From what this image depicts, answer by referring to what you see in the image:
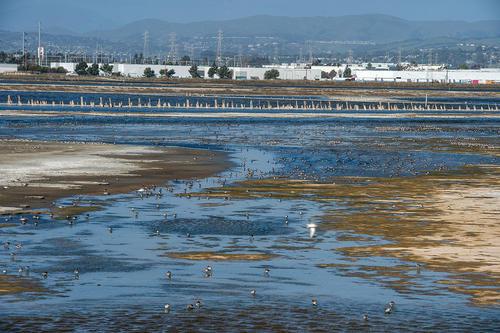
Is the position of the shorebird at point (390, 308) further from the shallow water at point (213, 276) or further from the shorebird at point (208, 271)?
the shorebird at point (208, 271)

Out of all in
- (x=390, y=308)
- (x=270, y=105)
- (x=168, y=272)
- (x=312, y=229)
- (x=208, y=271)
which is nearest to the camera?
(x=390, y=308)

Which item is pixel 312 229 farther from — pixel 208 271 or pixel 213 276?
pixel 213 276

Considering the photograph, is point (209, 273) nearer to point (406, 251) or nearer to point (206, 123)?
point (406, 251)

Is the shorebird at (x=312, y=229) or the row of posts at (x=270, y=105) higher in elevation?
the shorebird at (x=312, y=229)

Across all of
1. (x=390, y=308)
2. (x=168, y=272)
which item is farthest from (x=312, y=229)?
(x=390, y=308)

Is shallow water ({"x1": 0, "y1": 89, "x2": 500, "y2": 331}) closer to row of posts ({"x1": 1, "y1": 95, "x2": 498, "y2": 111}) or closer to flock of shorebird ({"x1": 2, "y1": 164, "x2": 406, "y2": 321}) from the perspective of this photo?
flock of shorebird ({"x1": 2, "y1": 164, "x2": 406, "y2": 321})

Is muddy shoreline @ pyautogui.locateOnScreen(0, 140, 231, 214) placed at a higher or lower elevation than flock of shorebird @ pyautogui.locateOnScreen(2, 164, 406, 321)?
lower

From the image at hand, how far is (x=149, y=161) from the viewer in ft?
167

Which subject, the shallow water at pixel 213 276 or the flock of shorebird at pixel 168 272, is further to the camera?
the flock of shorebird at pixel 168 272

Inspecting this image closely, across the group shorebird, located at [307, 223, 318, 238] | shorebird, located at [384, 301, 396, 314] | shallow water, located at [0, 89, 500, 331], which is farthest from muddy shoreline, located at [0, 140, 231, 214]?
shorebird, located at [384, 301, 396, 314]

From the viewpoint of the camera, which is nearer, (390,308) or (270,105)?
(390,308)

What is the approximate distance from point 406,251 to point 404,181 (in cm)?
1721

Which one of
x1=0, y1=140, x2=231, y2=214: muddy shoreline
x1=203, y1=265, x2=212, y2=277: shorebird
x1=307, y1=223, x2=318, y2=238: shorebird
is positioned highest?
x1=203, y1=265, x2=212, y2=277: shorebird

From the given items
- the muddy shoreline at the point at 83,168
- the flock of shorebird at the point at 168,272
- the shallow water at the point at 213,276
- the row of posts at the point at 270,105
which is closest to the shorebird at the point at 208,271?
the flock of shorebird at the point at 168,272
